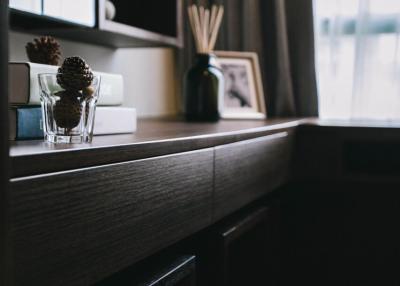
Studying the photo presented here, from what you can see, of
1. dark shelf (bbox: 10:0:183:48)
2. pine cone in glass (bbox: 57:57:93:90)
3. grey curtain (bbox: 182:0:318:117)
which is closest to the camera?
pine cone in glass (bbox: 57:57:93:90)

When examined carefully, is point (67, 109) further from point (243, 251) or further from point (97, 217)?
point (243, 251)

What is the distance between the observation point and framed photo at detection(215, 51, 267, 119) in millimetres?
1777

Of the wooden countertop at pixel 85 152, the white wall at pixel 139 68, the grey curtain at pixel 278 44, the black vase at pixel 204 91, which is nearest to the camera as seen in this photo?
the wooden countertop at pixel 85 152

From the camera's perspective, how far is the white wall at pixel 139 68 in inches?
50.3

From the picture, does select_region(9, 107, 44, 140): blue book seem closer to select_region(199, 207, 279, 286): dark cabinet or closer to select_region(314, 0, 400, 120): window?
select_region(199, 207, 279, 286): dark cabinet

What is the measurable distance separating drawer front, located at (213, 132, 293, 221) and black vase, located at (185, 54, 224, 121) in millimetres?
198

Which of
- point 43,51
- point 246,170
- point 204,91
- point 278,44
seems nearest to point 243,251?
point 246,170

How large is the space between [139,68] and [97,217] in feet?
3.94

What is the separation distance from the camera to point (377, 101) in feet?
6.19

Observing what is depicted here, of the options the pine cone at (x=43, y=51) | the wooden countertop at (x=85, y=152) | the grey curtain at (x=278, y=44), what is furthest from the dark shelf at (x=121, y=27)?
the grey curtain at (x=278, y=44)

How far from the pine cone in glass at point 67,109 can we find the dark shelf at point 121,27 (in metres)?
0.34

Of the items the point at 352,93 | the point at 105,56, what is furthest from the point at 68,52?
the point at 352,93

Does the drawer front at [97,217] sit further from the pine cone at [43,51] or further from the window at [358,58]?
the window at [358,58]

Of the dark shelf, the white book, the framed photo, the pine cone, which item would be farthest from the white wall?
the white book
